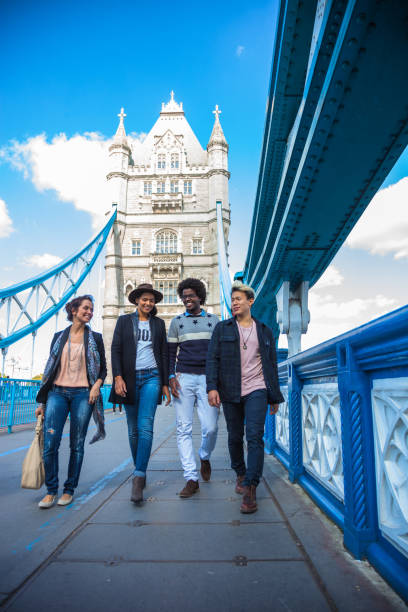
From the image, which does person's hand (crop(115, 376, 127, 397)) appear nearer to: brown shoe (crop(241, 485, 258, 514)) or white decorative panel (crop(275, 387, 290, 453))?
brown shoe (crop(241, 485, 258, 514))

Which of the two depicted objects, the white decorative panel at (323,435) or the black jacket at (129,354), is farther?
the black jacket at (129,354)

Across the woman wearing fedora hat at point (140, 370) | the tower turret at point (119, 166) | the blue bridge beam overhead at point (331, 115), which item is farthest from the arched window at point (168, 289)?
the woman wearing fedora hat at point (140, 370)

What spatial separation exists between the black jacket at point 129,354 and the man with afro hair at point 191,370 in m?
0.06

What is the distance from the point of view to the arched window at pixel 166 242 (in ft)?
106

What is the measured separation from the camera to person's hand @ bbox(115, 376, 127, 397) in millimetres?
2930

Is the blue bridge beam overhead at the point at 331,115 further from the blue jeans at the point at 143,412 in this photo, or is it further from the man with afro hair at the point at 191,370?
the blue jeans at the point at 143,412

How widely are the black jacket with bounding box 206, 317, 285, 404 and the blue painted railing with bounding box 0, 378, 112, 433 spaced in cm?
513

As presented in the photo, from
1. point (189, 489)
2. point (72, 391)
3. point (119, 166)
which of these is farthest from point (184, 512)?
point (119, 166)

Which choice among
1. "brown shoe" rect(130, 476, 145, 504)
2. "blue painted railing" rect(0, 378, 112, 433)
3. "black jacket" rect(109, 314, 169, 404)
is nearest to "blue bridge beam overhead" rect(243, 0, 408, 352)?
"black jacket" rect(109, 314, 169, 404)

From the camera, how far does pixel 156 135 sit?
37000 mm

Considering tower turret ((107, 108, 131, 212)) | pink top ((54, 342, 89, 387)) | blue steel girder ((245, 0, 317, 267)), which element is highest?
tower turret ((107, 108, 131, 212))

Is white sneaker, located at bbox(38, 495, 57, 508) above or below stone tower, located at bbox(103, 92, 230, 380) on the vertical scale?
below

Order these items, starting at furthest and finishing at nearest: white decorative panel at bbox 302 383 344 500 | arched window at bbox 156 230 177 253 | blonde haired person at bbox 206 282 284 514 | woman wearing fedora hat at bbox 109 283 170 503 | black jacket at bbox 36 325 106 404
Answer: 1. arched window at bbox 156 230 177 253
2. woman wearing fedora hat at bbox 109 283 170 503
3. black jacket at bbox 36 325 106 404
4. blonde haired person at bbox 206 282 284 514
5. white decorative panel at bbox 302 383 344 500

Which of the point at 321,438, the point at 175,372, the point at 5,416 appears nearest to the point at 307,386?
the point at 321,438
